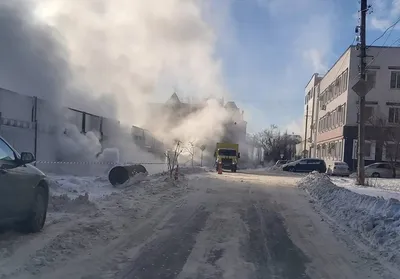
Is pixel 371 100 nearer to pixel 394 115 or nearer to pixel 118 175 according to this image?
pixel 394 115

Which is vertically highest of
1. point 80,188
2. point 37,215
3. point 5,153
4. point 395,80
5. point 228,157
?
point 395,80

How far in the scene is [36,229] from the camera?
765 centimetres

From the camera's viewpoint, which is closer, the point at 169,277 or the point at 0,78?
the point at 169,277

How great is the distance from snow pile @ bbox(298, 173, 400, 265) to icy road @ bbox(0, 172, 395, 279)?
36 centimetres

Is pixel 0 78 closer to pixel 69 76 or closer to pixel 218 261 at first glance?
pixel 69 76

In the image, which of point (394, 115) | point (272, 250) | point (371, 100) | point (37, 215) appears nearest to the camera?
point (272, 250)

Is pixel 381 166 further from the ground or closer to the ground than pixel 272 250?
further from the ground

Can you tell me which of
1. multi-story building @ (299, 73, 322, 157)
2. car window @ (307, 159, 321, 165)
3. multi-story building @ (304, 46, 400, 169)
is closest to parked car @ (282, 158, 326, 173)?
car window @ (307, 159, 321, 165)

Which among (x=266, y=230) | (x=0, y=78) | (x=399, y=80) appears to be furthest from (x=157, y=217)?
(x=399, y=80)

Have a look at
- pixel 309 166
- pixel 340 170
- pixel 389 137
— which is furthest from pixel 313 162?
pixel 389 137

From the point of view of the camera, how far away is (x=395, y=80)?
155 ft

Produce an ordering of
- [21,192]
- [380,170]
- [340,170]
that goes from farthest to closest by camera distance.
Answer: [340,170]
[380,170]
[21,192]

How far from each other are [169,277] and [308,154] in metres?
73.1

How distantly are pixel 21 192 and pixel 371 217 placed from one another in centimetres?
644
